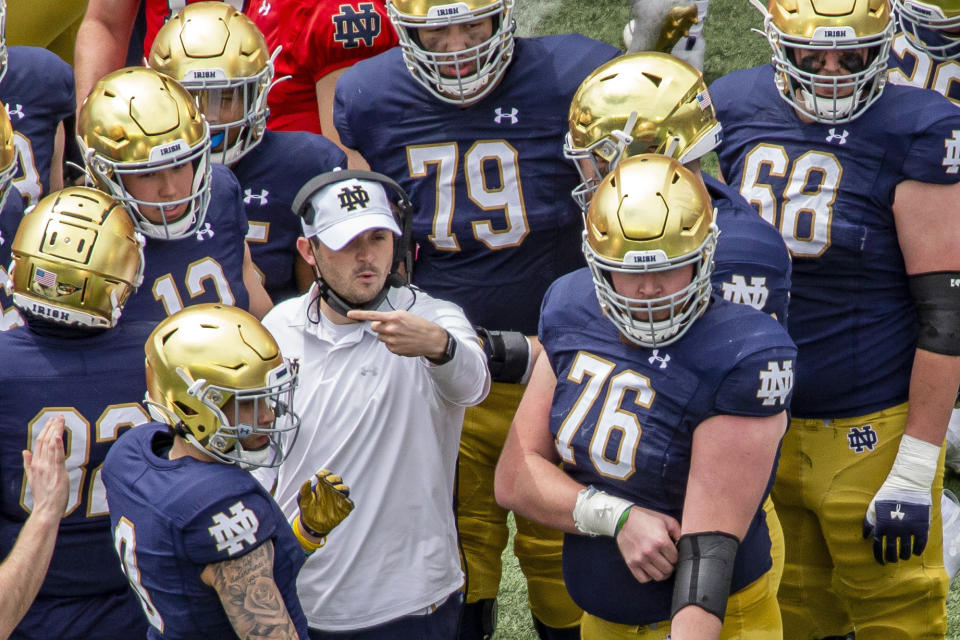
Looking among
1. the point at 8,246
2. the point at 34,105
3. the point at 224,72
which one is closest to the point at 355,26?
the point at 224,72

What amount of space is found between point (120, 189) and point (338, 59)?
1.16 m

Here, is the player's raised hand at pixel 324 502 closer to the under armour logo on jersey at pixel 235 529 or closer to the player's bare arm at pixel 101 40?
the under armour logo on jersey at pixel 235 529

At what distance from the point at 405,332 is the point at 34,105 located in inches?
74.9

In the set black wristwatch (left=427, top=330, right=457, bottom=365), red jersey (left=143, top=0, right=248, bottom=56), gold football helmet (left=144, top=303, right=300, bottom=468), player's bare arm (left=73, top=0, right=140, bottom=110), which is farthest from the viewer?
player's bare arm (left=73, top=0, right=140, bottom=110)

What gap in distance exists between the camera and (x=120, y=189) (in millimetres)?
3369

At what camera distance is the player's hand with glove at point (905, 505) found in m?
3.44

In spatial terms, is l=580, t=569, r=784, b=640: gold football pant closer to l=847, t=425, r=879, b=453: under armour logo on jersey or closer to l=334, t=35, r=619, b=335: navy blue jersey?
l=847, t=425, r=879, b=453: under armour logo on jersey

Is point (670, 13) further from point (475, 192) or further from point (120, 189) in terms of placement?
point (120, 189)

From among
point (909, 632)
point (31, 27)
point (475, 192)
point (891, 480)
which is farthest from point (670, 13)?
point (31, 27)

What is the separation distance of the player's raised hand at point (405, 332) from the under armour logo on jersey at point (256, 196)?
1.01 metres

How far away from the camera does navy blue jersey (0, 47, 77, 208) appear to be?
13.3ft

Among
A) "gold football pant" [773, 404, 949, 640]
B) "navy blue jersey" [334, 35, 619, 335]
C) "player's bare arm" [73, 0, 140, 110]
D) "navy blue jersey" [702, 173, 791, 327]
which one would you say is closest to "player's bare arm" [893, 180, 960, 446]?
"gold football pant" [773, 404, 949, 640]

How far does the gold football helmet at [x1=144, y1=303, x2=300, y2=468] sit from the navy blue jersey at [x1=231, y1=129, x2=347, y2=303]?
113cm

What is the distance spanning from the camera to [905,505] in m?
3.44
